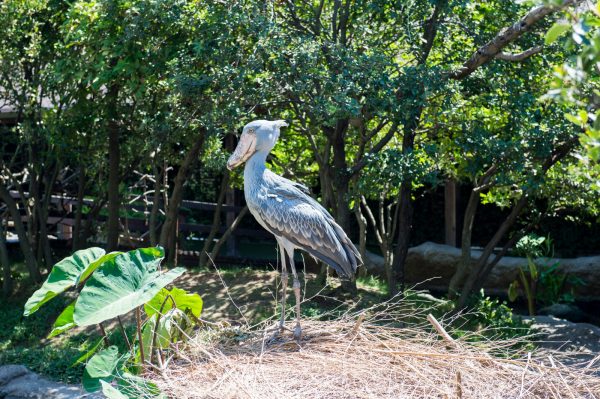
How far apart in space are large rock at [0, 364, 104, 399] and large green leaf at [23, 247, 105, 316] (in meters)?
2.72

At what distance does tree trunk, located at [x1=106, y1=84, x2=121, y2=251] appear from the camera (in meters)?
10.9

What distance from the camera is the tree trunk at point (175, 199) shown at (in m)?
11.2

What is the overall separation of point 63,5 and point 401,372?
7.81m

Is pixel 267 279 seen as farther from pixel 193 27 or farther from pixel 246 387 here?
pixel 246 387

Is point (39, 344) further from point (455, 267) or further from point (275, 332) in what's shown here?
point (455, 267)

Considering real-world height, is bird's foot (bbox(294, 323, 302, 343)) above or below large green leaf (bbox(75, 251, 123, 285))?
below

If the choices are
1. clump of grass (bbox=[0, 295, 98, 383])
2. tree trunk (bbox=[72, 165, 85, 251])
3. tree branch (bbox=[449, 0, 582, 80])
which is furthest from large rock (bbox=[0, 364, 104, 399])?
tree branch (bbox=[449, 0, 582, 80])

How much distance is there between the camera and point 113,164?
11.4 metres

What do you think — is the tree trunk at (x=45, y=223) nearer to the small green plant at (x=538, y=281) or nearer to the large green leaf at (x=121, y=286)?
the small green plant at (x=538, y=281)

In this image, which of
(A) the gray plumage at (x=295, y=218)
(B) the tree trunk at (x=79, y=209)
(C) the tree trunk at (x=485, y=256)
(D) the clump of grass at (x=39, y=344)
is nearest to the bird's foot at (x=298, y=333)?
(A) the gray plumage at (x=295, y=218)

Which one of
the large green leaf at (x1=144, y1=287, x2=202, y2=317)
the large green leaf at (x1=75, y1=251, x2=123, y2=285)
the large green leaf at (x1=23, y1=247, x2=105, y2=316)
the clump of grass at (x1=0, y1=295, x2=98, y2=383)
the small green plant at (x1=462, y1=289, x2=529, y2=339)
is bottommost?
the clump of grass at (x1=0, y1=295, x2=98, y2=383)

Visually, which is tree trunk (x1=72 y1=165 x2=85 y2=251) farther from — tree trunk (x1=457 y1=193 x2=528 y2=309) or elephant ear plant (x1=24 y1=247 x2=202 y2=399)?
elephant ear plant (x1=24 y1=247 x2=202 y2=399)

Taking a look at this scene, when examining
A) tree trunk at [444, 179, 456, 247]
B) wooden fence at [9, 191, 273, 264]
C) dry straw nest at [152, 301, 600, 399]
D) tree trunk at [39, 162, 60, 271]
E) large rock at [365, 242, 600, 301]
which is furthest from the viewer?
tree trunk at [444, 179, 456, 247]

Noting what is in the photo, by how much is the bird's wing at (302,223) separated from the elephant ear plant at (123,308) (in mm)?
892
